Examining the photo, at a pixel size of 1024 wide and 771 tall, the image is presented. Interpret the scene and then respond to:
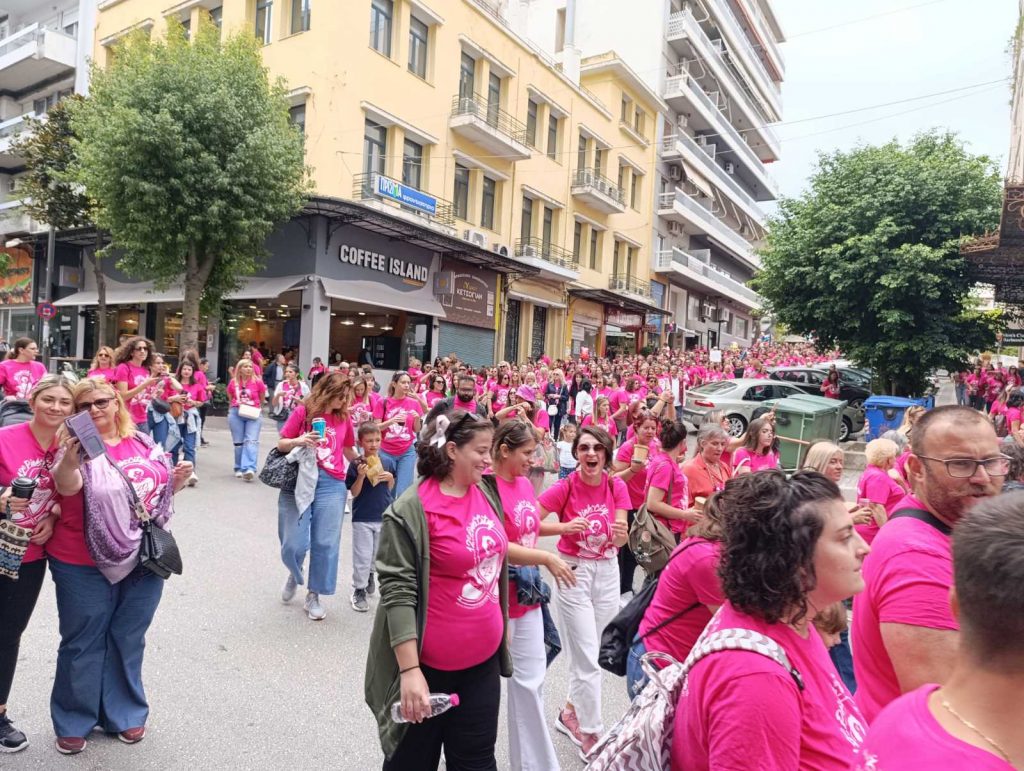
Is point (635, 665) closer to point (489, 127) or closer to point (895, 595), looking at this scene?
point (895, 595)

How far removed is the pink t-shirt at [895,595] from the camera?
1.71 m

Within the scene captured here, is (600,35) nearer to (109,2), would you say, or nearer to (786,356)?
(786,356)

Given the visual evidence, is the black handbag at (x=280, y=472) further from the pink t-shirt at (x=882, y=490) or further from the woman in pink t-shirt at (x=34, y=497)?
the pink t-shirt at (x=882, y=490)

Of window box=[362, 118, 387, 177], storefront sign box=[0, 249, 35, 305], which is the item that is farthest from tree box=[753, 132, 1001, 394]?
storefront sign box=[0, 249, 35, 305]

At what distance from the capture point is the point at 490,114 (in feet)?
80.8

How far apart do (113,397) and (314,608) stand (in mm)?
2391

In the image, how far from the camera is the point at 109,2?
2477cm

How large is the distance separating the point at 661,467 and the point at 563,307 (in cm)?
2567

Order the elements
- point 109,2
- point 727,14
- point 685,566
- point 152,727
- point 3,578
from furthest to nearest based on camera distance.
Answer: point 727,14
point 109,2
point 152,727
point 3,578
point 685,566

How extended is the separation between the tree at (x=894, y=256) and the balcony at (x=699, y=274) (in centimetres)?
1294

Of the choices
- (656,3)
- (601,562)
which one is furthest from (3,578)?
(656,3)

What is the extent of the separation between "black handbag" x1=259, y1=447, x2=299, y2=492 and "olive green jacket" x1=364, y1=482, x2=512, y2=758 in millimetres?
2856

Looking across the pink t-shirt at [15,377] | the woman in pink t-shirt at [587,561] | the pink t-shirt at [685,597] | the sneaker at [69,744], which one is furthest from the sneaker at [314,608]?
the pink t-shirt at [15,377]

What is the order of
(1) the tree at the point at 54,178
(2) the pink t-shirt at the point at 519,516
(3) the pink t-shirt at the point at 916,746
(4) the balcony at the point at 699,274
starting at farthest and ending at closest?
(4) the balcony at the point at 699,274 → (1) the tree at the point at 54,178 → (2) the pink t-shirt at the point at 519,516 → (3) the pink t-shirt at the point at 916,746
